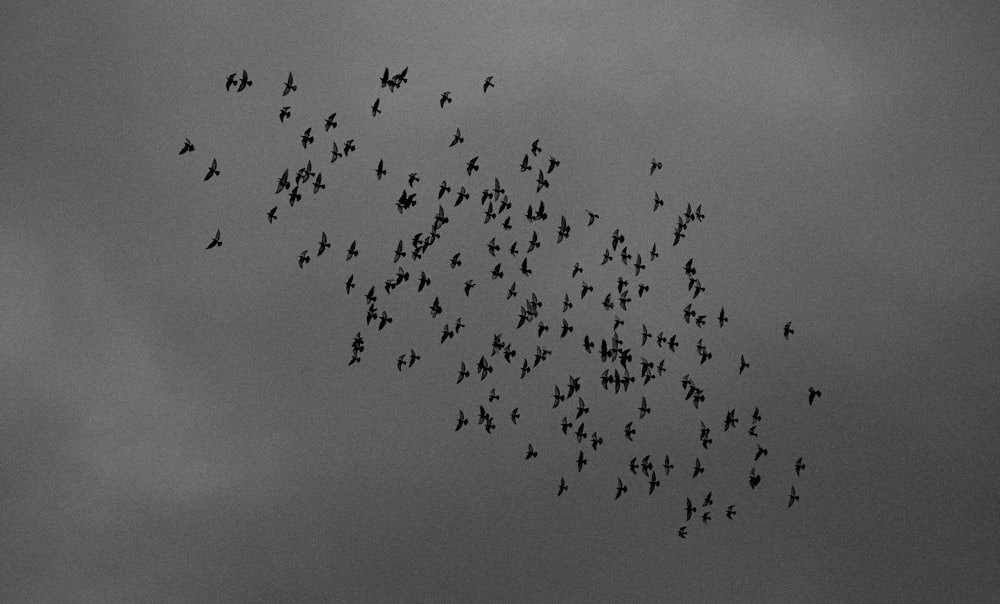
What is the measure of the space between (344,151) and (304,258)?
14824mm

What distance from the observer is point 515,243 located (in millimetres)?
143125

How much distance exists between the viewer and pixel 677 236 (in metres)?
150

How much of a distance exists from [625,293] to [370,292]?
98.8 ft

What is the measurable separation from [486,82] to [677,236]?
31412 mm

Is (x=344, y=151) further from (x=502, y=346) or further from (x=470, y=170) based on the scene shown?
(x=502, y=346)

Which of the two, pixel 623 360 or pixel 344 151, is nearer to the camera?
pixel 344 151

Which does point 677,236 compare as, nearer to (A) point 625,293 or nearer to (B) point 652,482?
(A) point 625,293

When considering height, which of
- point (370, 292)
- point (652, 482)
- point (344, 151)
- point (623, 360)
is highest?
point (344, 151)

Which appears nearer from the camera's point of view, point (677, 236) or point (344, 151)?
point (344, 151)

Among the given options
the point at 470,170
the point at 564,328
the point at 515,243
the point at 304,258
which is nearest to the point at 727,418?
the point at 564,328

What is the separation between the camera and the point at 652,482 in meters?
145

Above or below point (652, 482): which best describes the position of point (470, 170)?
above

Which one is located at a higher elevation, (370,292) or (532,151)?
(532,151)

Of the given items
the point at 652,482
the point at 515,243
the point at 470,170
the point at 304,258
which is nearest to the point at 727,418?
the point at 652,482
